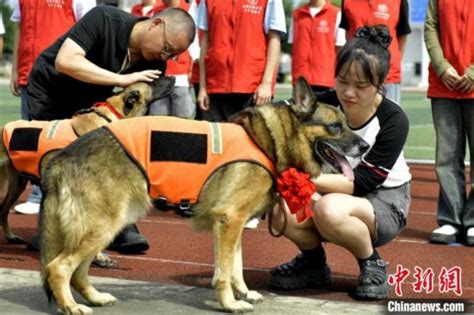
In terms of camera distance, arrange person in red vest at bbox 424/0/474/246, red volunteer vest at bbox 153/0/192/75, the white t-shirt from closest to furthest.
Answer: person in red vest at bbox 424/0/474/246 < red volunteer vest at bbox 153/0/192/75 < the white t-shirt

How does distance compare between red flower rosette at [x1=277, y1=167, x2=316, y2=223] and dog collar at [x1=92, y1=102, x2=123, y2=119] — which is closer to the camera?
red flower rosette at [x1=277, y1=167, x2=316, y2=223]

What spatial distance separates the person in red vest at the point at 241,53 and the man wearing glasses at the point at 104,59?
1.60m

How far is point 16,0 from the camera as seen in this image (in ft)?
30.6

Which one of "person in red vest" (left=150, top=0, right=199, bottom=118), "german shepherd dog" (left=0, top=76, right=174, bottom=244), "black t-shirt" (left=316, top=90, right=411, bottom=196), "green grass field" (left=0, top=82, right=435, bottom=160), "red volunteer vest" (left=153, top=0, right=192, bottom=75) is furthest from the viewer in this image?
"green grass field" (left=0, top=82, right=435, bottom=160)

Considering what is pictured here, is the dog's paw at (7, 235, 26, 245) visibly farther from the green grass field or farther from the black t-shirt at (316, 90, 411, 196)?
the green grass field

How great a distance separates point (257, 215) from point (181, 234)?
9.28ft

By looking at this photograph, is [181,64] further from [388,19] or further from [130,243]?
[130,243]

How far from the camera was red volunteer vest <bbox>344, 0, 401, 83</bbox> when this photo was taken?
31.5 feet

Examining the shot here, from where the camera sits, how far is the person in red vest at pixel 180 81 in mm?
9883

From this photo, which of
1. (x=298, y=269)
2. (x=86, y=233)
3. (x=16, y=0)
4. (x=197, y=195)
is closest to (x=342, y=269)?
(x=298, y=269)

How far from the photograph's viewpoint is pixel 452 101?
26.0 ft

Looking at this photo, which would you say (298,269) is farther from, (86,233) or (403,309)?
(86,233)

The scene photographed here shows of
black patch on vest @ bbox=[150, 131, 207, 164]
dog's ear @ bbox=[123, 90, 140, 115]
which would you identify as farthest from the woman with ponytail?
dog's ear @ bbox=[123, 90, 140, 115]

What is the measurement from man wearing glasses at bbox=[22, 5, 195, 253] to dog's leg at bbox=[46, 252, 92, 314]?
1709mm
